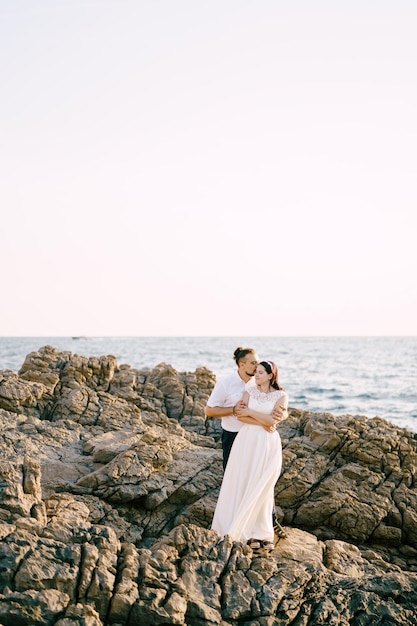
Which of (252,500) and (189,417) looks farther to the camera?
(189,417)

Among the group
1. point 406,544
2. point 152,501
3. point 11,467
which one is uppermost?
point 11,467

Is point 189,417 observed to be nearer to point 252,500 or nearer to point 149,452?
point 149,452

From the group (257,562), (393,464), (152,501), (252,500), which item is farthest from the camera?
(393,464)

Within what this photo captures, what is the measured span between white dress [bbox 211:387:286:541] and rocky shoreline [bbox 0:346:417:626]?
1.67 ft

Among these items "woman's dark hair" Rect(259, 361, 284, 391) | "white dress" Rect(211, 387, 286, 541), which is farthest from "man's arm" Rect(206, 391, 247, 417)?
"woman's dark hair" Rect(259, 361, 284, 391)

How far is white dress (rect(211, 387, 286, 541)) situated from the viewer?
28.5 ft

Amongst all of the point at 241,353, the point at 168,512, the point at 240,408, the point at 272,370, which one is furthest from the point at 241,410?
the point at 168,512

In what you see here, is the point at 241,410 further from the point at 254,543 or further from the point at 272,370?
the point at 254,543

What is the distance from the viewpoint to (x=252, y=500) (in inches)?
341

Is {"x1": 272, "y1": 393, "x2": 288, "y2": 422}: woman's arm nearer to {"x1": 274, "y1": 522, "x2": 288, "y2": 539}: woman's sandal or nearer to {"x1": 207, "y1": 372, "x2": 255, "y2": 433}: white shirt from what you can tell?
{"x1": 207, "y1": 372, "x2": 255, "y2": 433}: white shirt

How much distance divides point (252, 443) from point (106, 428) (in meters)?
4.52

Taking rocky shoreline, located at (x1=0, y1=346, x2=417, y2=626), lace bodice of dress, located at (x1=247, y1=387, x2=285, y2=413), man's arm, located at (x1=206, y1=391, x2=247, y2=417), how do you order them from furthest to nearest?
man's arm, located at (x1=206, y1=391, x2=247, y2=417) < lace bodice of dress, located at (x1=247, y1=387, x2=285, y2=413) < rocky shoreline, located at (x1=0, y1=346, x2=417, y2=626)

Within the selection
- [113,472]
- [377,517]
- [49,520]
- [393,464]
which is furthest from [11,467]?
[393,464]

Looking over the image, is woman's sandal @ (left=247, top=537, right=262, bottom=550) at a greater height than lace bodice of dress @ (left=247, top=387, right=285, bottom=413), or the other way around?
lace bodice of dress @ (left=247, top=387, right=285, bottom=413)
